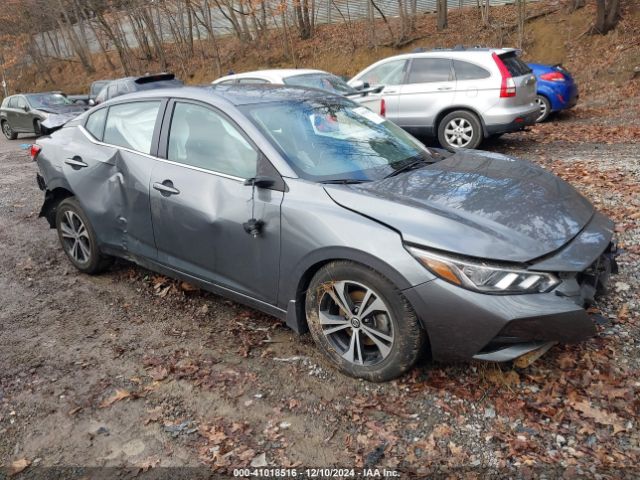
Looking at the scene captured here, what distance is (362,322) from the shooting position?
10.1 ft

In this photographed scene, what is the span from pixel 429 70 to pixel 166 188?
696 centimetres

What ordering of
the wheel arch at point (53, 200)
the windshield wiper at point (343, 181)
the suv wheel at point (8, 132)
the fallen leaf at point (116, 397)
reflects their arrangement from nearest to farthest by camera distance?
the fallen leaf at point (116, 397) < the windshield wiper at point (343, 181) < the wheel arch at point (53, 200) < the suv wheel at point (8, 132)

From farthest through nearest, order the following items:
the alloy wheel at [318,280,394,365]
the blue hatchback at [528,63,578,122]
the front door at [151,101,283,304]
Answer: the blue hatchback at [528,63,578,122] < the front door at [151,101,283,304] < the alloy wheel at [318,280,394,365]

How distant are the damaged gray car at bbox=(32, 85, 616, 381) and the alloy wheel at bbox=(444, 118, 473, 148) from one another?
16.9 ft

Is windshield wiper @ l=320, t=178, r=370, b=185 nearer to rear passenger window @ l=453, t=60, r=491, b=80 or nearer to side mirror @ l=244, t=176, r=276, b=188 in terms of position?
side mirror @ l=244, t=176, r=276, b=188

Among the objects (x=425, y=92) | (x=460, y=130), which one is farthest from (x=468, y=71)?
(x=460, y=130)

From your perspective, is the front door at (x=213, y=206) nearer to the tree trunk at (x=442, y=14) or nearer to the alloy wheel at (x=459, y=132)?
the alloy wheel at (x=459, y=132)

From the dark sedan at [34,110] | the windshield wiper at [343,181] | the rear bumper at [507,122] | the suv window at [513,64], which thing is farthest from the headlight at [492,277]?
the dark sedan at [34,110]

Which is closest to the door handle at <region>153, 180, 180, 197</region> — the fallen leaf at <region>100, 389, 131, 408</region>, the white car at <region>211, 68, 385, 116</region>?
the fallen leaf at <region>100, 389, 131, 408</region>

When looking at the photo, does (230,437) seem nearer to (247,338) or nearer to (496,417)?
(247,338)

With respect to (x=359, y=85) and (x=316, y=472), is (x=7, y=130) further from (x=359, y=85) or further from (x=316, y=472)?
(x=316, y=472)

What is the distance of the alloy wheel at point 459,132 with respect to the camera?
9070mm

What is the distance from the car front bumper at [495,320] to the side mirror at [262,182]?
1116mm

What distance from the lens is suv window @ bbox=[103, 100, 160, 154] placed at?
13.7 ft
